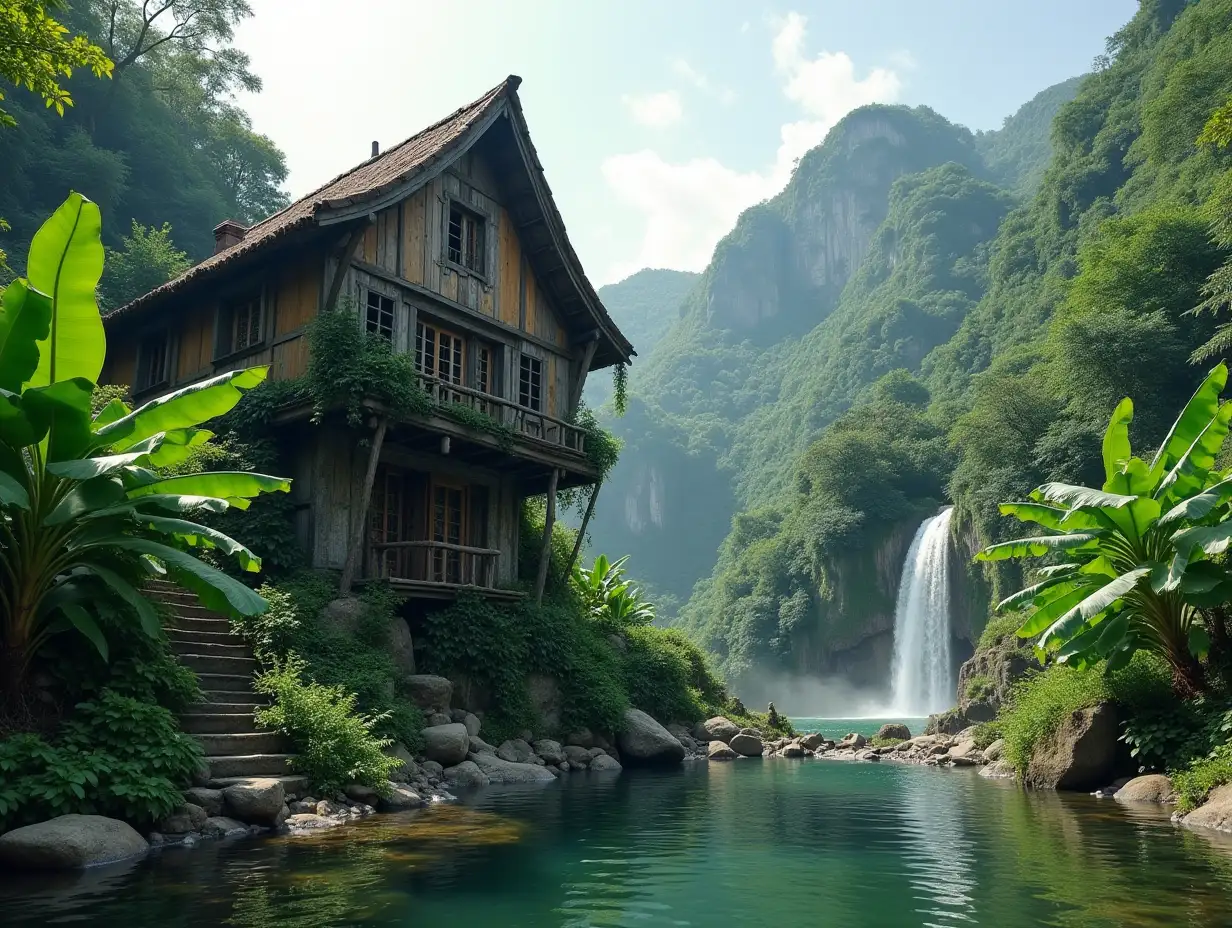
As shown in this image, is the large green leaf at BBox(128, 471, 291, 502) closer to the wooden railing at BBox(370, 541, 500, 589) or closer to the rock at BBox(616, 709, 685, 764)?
the wooden railing at BBox(370, 541, 500, 589)

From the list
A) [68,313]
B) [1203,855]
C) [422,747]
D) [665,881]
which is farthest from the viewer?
[422,747]

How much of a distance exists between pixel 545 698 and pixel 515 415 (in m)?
5.74

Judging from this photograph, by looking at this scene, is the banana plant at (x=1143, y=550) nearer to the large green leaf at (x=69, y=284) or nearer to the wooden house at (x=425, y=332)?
the wooden house at (x=425, y=332)

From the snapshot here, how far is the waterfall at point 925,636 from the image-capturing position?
47531mm

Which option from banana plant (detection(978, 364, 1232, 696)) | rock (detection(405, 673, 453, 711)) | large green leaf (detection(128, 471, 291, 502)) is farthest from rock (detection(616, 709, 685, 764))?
large green leaf (detection(128, 471, 291, 502))

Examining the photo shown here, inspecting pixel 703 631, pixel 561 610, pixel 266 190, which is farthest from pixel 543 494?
pixel 703 631

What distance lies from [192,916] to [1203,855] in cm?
800

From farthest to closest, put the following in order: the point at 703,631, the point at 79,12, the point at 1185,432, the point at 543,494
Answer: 1. the point at 703,631
2. the point at 79,12
3. the point at 543,494
4. the point at 1185,432

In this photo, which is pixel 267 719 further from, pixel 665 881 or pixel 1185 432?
pixel 1185 432

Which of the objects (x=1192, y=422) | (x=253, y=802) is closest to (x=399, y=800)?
(x=253, y=802)

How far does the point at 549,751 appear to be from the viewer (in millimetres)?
17172

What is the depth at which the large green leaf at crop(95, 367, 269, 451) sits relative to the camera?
9.50 m

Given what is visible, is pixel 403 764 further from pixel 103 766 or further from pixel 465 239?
pixel 465 239

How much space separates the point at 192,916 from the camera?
19.9ft
